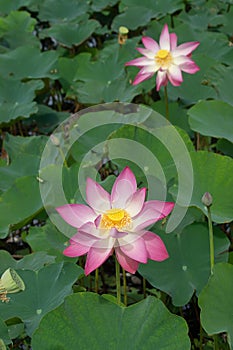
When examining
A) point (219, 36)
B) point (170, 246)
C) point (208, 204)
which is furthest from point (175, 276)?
point (219, 36)

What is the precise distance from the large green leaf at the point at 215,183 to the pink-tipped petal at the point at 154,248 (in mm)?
315

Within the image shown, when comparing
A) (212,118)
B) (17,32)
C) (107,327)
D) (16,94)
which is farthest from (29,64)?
(107,327)

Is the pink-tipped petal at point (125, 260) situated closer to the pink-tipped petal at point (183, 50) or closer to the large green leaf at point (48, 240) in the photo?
the large green leaf at point (48, 240)

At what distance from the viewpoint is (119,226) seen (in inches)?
42.6

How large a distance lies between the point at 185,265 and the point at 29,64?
1210mm

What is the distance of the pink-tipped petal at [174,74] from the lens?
1767 millimetres

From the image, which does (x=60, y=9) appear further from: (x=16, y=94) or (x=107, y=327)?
(x=107, y=327)

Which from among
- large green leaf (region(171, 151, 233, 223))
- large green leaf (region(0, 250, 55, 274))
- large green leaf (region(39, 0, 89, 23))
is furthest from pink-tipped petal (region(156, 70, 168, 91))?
large green leaf (region(39, 0, 89, 23))

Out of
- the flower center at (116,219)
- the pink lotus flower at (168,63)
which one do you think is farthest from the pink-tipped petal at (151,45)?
the flower center at (116,219)

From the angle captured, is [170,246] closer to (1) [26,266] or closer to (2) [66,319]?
(1) [26,266]

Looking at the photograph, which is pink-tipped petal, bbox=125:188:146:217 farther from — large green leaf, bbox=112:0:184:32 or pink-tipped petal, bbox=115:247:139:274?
large green leaf, bbox=112:0:184:32

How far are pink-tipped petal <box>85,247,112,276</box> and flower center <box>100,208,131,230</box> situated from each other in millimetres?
46

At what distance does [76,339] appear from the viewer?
3.32ft

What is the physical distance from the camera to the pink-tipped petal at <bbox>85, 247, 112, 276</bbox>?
103 cm
